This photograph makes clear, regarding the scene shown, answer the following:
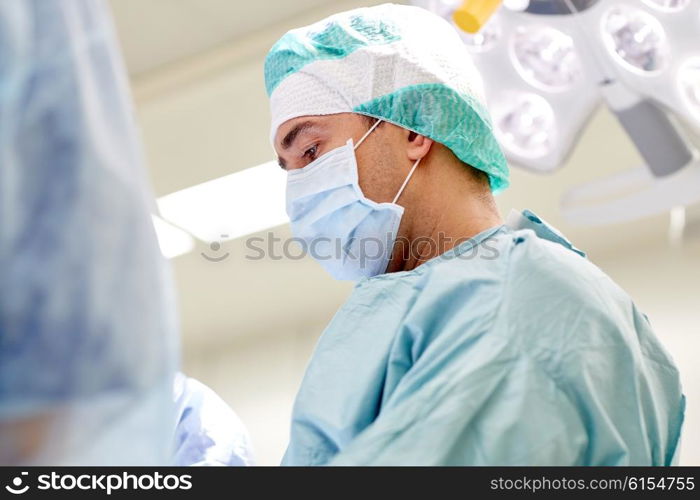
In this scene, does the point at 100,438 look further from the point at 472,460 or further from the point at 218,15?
the point at 218,15

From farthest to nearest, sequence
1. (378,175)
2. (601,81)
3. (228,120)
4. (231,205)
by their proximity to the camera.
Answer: (231,205) → (228,120) → (601,81) → (378,175)

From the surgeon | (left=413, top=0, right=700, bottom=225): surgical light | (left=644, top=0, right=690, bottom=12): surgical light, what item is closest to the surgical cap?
the surgeon

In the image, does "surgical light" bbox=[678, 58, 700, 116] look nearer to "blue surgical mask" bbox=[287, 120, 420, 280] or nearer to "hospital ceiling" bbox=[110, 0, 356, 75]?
"blue surgical mask" bbox=[287, 120, 420, 280]

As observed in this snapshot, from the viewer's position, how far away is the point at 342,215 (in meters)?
1.61

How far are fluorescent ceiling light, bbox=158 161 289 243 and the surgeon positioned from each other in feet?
6.35

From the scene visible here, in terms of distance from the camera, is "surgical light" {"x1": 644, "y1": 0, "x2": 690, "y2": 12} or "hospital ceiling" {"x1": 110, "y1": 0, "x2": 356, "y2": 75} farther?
"hospital ceiling" {"x1": 110, "y1": 0, "x2": 356, "y2": 75}

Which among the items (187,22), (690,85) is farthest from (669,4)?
(187,22)

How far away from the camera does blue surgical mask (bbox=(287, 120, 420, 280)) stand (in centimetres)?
158

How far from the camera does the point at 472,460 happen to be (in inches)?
39.8

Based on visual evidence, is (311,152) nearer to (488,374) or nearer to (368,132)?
(368,132)

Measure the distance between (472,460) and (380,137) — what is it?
2.45 feet

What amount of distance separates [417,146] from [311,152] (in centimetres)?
20

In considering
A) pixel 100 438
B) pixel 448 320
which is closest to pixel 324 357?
pixel 448 320
